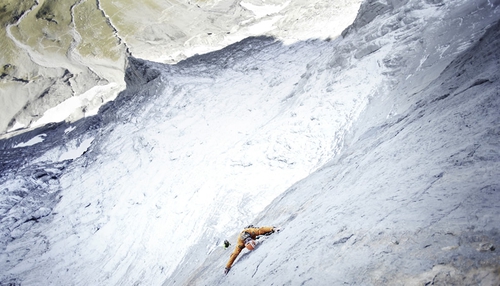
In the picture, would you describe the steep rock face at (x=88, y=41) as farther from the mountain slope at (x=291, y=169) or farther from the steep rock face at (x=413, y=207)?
the steep rock face at (x=413, y=207)

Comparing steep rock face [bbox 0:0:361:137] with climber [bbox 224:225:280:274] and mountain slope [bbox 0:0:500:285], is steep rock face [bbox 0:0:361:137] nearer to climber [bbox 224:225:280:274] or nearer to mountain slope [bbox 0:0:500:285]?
mountain slope [bbox 0:0:500:285]

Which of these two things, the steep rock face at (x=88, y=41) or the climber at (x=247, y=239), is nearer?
the climber at (x=247, y=239)

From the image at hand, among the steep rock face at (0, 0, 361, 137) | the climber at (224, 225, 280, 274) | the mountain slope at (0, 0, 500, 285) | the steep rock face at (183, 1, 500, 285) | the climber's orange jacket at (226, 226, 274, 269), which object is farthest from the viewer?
the steep rock face at (0, 0, 361, 137)

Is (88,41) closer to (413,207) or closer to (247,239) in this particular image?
(247,239)

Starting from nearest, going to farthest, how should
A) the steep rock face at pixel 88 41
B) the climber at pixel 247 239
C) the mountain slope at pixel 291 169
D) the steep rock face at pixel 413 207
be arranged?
the steep rock face at pixel 413 207, the mountain slope at pixel 291 169, the climber at pixel 247 239, the steep rock face at pixel 88 41

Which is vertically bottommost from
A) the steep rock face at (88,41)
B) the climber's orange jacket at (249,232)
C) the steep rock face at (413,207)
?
the climber's orange jacket at (249,232)

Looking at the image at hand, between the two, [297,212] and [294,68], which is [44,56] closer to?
[294,68]

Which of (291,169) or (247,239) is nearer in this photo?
(247,239)

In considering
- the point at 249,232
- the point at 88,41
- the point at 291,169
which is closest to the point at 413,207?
the point at 249,232

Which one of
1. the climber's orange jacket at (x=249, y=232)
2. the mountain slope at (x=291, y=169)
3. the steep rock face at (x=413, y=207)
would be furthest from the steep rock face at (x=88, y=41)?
the climber's orange jacket at (x=249, y=232)

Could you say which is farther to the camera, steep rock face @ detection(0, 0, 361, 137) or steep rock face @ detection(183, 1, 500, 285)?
steep rock face @ detection(0, 0, 361, 137)

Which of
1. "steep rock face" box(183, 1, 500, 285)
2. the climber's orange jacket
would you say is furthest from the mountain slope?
the climber's orange jacket
